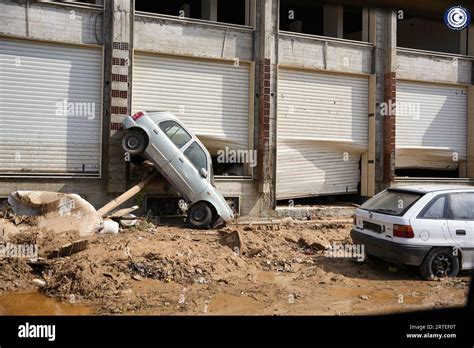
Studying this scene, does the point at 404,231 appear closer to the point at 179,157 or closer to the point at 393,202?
the point at 393,202

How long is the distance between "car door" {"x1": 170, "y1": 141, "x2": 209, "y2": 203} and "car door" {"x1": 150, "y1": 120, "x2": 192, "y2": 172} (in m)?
0.15

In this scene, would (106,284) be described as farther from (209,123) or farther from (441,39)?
(441,39)

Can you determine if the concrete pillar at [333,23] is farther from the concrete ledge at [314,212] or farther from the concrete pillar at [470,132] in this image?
the concrete ledge at [314,212]

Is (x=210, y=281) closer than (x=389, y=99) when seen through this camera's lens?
Yes

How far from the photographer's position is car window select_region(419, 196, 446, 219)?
7.30 m

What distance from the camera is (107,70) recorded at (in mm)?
12117

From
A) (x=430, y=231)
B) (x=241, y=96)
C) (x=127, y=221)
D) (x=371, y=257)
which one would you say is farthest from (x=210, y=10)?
(x=430, y=231)

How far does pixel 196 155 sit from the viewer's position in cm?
1110

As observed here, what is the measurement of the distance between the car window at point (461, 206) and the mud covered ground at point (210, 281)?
3.44ft

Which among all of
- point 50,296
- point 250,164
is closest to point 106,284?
point 50,296

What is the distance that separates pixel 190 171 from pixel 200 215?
1.10m

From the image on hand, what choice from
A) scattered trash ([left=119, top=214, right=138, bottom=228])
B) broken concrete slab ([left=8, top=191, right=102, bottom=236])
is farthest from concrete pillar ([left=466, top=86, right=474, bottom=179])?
broken concrete slab ([left=8, top=191, right=102, bottom=236])

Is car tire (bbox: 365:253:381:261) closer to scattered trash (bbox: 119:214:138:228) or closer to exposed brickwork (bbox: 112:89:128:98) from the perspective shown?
scattered trash (bbox: 119:214:138:228)

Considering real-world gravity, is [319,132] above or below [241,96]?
below
